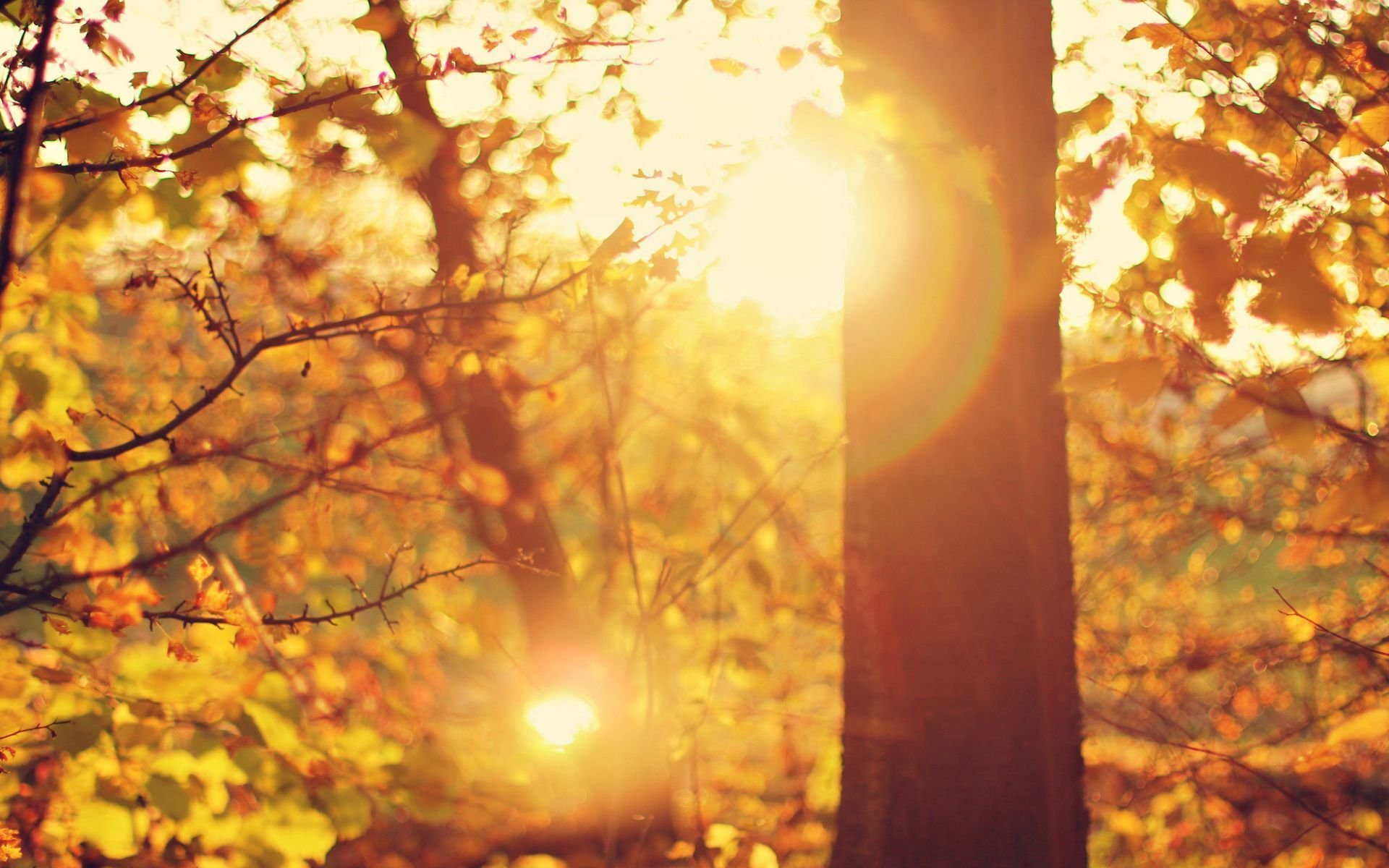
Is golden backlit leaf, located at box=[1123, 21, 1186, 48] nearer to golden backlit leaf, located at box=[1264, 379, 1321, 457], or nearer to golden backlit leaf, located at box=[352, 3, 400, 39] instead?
golden backlit leaf, located at box=[1264, 379, 1321, 457]

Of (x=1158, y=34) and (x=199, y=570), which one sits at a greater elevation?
(x=1158, y=34)

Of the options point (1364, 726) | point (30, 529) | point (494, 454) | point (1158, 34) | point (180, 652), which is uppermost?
point (1158, 34)

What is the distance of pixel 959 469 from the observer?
6.65 feet

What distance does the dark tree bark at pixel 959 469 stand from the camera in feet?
6.42

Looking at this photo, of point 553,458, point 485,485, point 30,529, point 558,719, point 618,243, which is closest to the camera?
point 30,529

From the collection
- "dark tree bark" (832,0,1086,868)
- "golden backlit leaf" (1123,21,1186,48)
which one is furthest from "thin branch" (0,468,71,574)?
"golden backlit leaf" (1123,21,1186,48)

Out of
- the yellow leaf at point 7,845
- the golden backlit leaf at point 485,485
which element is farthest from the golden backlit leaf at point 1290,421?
the golden backlit leaf at point 485,485

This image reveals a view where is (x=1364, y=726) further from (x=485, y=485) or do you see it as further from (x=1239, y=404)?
(x=485, y=485)

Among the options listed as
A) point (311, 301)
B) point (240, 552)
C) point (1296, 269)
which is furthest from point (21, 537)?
point (311, 301)

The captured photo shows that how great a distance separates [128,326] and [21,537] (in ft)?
24.0

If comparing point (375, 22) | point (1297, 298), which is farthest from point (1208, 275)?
point (375, 22)

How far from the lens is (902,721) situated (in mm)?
2004

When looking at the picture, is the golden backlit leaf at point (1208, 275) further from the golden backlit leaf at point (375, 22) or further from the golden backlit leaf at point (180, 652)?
the golden backlit leaf at point (180, 652)

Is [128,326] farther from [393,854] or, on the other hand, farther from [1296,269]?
[1296,269]
